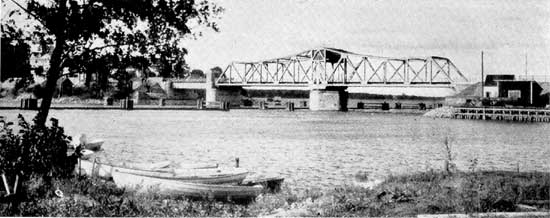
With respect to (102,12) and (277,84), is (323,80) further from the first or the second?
(102,12)

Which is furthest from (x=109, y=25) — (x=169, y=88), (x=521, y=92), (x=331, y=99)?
(x=169, y=88)

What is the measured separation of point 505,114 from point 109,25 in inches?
2002

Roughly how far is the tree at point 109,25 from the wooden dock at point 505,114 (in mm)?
47473

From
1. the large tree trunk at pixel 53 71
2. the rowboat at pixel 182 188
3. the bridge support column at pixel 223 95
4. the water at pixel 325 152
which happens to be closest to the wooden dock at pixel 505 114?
the water at pixel 325 152

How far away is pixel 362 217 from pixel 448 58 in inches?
2773

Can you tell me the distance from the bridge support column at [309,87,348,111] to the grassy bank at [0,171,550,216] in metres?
77.4

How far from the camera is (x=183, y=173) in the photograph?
13.0 meters

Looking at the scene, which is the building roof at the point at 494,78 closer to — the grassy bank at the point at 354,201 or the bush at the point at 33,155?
→ the grassy bank at the point at 354,201

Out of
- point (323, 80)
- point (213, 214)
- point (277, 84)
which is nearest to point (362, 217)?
point (213, 214)

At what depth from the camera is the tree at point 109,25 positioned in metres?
10.1

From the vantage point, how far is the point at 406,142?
32031 millimetres

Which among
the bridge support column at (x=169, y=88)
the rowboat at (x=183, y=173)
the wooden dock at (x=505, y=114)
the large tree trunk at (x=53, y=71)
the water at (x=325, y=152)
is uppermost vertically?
the bridge support column at (x=169, y=88)

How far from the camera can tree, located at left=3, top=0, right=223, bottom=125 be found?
1007 cm

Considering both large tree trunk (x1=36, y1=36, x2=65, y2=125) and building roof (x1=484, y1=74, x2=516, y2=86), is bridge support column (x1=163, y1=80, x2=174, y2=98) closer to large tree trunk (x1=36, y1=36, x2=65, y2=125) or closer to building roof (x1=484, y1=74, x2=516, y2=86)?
building roof (x1=484, y1=74, x2=516, y2=86)
